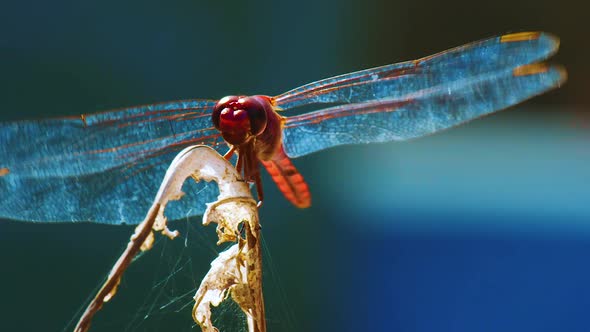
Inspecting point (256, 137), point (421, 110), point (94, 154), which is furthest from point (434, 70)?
point (94, 154)

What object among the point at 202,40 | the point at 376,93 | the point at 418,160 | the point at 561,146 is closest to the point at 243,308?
the point at 376,93

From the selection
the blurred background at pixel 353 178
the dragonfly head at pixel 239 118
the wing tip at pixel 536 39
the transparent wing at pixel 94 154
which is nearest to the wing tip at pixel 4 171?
the transparent wing at pixel 94 154

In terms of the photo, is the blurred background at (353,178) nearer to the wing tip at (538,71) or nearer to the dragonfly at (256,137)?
the dragonfly at (256,137)

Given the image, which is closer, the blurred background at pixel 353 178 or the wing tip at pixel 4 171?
the wing tip at pixel 4 171

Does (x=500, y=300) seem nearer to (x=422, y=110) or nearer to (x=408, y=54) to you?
(x=408, y=54)

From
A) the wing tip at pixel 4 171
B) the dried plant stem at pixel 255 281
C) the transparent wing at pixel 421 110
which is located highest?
the wing tip at pixel 4 171

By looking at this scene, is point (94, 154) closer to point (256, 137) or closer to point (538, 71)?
point (256, 137)

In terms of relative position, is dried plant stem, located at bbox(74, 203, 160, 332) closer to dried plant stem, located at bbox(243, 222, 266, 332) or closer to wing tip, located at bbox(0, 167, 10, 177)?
→ dried plant stem, located at bbox(243, 222, 266, 332)
